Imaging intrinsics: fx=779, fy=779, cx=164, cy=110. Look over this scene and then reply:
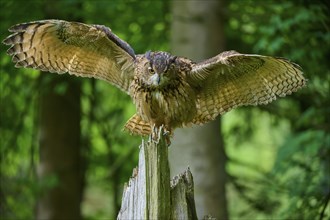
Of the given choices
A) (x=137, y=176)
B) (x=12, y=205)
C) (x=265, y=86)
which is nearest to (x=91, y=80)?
(x=12, y=205)

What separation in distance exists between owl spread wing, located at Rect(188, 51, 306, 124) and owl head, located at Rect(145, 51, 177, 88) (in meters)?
0.19

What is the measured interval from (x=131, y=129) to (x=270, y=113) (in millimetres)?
4452

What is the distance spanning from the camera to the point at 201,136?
26.7 feet

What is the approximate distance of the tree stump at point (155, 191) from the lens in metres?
4.54

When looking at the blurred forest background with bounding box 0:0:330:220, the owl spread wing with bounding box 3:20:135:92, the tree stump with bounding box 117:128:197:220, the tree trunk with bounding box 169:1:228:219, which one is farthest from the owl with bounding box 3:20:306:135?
the tree trunk with bounding box 169:1:228:219

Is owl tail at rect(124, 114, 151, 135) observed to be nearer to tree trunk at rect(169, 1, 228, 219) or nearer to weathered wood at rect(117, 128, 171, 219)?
weathered wood at rect(117, 128, 171, 219)

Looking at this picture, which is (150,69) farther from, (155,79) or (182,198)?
(182,198)

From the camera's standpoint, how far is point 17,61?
5672 mm

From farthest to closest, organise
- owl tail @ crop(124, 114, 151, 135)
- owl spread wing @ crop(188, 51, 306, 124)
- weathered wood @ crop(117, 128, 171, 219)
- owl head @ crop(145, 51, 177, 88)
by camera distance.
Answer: owl tail @ crop(124, 114, 151, 135) < owl head @ crop(145, 51, 177, 88) < owl spread wing @ crop(188, 51, 306, 124) < weathered wood @ crop(117, 128, 171, 219)

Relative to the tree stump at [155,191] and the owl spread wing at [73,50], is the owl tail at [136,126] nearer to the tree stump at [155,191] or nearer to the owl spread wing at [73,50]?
the owl spread wing at [73,50]

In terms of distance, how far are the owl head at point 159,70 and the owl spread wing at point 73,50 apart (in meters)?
Result: 0.26

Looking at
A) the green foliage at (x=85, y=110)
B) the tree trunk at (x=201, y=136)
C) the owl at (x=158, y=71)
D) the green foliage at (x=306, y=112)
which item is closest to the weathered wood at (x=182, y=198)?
the owl at (x=158, y=71)

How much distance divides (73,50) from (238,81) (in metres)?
Answer: 1.28

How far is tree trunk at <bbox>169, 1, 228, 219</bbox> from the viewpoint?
8078 millimetres
